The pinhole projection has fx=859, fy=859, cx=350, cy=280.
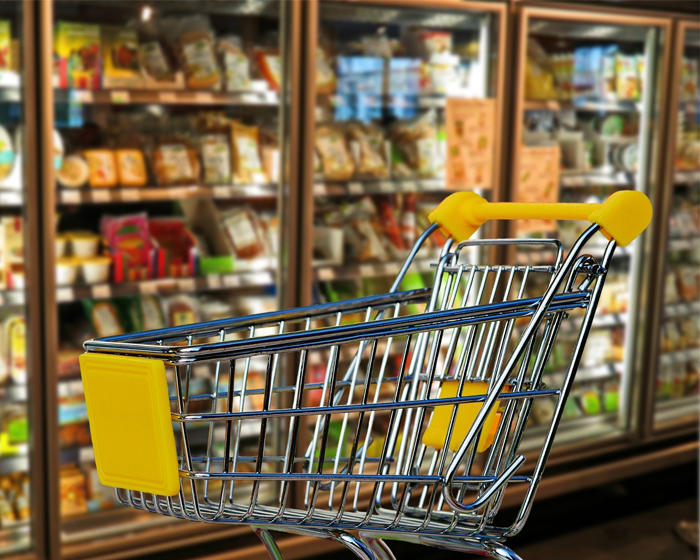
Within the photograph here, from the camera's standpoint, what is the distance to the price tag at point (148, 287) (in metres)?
2.59

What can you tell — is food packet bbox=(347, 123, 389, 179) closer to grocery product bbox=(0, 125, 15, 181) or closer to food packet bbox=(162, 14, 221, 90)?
food packet bbox=(162, 14, 221, 90)

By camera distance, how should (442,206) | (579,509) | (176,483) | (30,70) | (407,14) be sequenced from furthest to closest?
(579,509) → (407,14) → (30,70) → (442,206) → (176,483)

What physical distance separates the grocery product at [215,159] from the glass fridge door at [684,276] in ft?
6.35

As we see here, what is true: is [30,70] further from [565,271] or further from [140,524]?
[565,271]

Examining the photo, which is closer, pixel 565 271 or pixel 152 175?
pixel 565 271

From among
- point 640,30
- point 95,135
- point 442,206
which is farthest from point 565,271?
point 640,30

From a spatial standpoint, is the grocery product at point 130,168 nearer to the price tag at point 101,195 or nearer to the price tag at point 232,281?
the price tag at point 101,195

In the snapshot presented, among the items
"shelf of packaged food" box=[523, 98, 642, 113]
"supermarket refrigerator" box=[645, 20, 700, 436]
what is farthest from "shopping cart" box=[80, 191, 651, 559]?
"supermarket refrigerator" box=[645, 20, 700, 436]

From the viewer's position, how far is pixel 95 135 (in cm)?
262

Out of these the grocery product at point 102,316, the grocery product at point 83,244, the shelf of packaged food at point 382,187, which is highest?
the shelf of packaged food at point 382,187

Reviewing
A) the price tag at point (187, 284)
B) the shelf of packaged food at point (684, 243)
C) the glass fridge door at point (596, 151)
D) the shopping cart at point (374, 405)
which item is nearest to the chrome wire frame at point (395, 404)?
the shopping cart at point (374, 405)

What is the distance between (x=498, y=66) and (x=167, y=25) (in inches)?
45.6

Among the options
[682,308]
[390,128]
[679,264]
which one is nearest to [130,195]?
[390,128]

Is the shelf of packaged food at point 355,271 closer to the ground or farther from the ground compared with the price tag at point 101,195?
closer to the ground
